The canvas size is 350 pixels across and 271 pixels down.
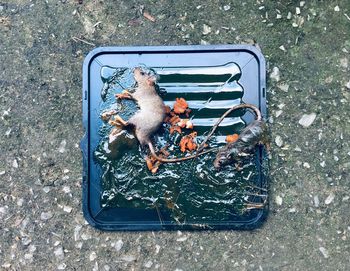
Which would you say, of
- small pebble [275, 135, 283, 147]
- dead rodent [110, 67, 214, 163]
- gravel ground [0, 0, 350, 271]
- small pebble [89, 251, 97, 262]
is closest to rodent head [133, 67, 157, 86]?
dead rodent [110, 67, 214, 163]

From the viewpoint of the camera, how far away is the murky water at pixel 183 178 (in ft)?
4.45

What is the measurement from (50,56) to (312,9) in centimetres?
70

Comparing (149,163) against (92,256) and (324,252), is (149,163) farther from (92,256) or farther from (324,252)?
(324,252)

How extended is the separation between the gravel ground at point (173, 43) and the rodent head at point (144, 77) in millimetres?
101

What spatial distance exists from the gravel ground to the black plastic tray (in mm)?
29

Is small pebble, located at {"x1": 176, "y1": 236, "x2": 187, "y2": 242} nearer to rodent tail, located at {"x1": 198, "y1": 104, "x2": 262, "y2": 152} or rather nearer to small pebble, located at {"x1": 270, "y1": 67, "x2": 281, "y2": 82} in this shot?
rodent tail, located at {"x1": 198, "y1": 104, "x2": 262, "y2": 152}

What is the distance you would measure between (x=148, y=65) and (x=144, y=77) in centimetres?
5

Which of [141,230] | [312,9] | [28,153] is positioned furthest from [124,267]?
[312,9]

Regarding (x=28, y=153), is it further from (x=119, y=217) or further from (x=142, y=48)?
(x=142, y=48)

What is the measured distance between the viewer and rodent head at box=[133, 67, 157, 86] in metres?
1.35

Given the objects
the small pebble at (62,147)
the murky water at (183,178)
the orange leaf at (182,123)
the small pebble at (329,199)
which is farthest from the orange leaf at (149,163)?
the small pebble at (329,199)

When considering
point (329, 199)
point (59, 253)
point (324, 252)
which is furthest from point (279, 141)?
point (59, 253)

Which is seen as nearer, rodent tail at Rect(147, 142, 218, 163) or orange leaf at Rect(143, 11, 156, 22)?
rodent tail at Rect(147, 142, 218, 163)

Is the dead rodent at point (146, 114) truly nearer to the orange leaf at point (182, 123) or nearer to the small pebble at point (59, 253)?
the orange leaf at point (182, 123)
